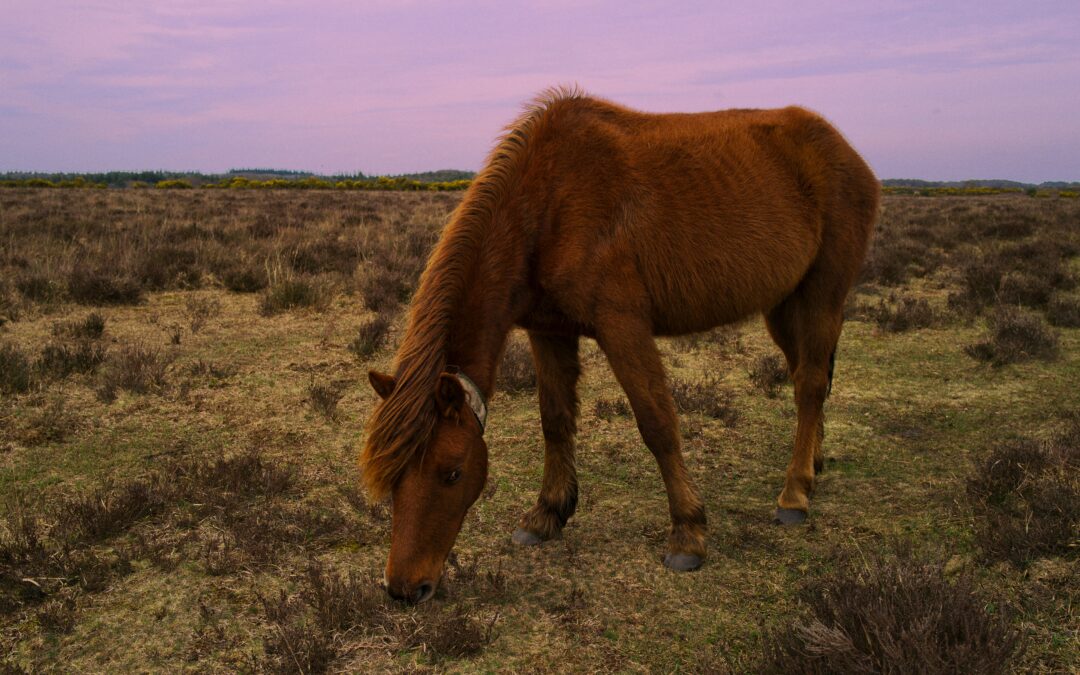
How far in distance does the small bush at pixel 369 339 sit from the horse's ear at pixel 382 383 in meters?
4.63

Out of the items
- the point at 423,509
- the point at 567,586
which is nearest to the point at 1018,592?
the point at 567,586

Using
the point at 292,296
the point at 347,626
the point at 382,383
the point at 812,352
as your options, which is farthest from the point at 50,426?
the point at 812,352

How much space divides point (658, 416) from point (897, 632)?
1446mm

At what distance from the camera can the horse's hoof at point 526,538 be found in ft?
12.4

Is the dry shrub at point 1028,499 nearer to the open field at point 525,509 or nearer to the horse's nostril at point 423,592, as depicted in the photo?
the open field at point 525,509

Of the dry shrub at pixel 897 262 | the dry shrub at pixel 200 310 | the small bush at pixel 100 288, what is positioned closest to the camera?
the dry shrub at pixel 200 310

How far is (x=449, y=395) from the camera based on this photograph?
8.66 ft

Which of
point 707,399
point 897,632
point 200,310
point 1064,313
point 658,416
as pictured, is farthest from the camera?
point 200,310

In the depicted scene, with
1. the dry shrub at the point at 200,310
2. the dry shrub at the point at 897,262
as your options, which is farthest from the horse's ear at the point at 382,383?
the dry shrub at the point at 897,262

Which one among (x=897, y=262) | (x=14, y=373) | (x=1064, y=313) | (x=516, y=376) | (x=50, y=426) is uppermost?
(x=897, y=262)

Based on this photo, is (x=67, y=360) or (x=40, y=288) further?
(x=40, y=288)

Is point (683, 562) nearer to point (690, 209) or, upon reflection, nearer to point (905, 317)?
point (690, 209)

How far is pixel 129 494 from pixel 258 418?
1659 millimetres

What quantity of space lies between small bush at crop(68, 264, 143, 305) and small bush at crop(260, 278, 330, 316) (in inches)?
72.5
